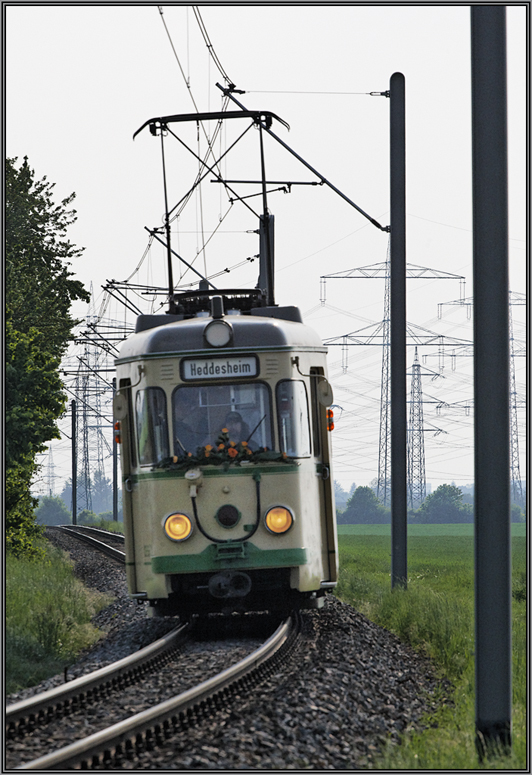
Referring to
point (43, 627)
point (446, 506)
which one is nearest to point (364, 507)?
point (446, 506)

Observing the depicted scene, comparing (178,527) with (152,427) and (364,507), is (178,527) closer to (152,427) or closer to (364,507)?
(152,427)

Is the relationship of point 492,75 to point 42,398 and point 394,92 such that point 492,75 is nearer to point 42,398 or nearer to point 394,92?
point 394,92

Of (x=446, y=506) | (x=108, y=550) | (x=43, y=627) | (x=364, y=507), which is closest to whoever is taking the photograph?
(x=43, y=627)

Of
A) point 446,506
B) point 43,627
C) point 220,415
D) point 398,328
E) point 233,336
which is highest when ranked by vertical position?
point 398,328

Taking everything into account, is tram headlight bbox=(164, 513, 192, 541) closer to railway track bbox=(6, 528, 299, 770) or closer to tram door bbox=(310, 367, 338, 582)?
railway track bbox=(6, 528, 299, 770)

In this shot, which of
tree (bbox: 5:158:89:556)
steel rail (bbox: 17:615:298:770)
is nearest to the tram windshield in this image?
steel rail (bbox: 17:615:298:770)

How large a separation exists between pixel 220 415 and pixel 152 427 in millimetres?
735

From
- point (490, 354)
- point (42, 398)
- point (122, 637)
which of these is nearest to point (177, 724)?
point (490, 354)

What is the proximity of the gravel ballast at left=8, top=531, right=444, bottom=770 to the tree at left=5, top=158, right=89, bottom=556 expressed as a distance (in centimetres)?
1082

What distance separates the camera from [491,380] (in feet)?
22.4

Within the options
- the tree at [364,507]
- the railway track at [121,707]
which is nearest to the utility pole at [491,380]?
the railway track at [121,707]

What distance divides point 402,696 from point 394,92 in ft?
33.8

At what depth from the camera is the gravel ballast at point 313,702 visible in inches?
252

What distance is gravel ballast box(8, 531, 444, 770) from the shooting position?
21.0 ft
